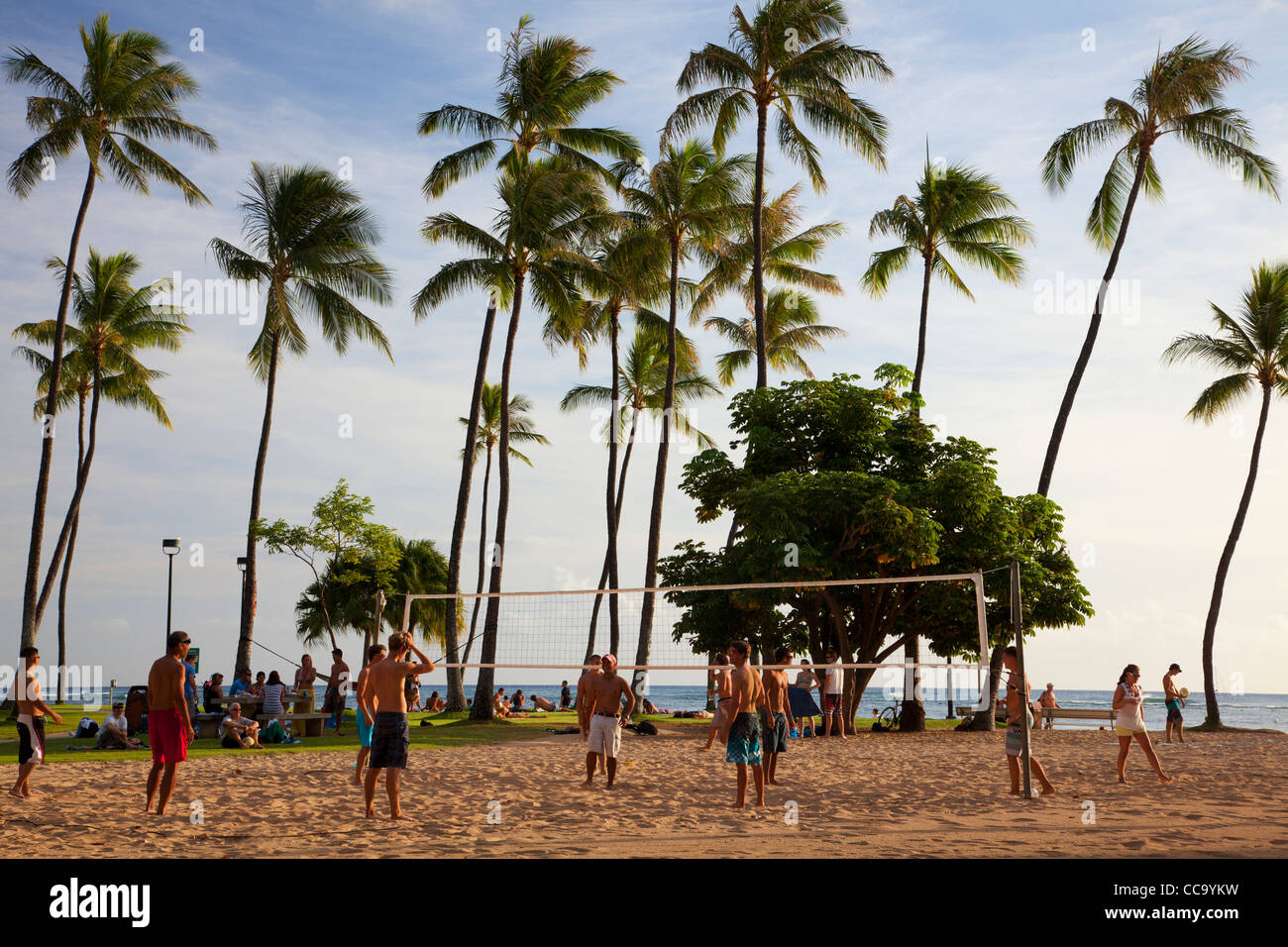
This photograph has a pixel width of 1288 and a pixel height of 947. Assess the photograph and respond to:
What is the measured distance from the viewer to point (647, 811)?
9281 millimetres

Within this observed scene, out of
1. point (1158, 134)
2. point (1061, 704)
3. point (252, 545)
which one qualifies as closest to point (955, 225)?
point (1158, 134)

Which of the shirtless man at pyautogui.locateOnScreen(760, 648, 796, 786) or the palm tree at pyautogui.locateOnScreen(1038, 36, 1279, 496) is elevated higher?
the palm tree at pyautogui.locateOnScreen(1038, 36, 1279, 496)

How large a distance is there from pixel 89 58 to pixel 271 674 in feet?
46.1

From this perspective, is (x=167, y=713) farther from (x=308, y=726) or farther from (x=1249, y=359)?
(x=1249, y=359)

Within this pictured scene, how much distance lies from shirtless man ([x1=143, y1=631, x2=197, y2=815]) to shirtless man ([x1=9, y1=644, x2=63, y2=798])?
1618mm

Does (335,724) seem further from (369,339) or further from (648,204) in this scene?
(648,204)

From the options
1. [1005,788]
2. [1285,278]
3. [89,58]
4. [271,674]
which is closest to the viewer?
[1005,788]

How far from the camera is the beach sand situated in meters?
7.35

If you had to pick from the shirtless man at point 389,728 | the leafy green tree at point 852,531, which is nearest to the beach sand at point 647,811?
the shirtless man at point 389,728

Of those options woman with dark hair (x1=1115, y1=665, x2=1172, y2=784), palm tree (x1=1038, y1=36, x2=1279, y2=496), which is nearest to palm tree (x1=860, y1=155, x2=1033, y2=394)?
palm tree (x1=1038, y1=36, x2=1279, y2=496)

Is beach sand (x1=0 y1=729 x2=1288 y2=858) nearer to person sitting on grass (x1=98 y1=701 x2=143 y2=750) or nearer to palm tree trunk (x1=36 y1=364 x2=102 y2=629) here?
person sitting on grass (x1=98 y1=701 x2=143 y2=750)

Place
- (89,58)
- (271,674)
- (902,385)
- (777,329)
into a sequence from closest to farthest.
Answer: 1. (271,674)
2. (89,58)
3. (902,385)
4. (777,329)

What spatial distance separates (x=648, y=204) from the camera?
26.3 m

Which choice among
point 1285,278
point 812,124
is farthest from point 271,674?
point 1285,278
